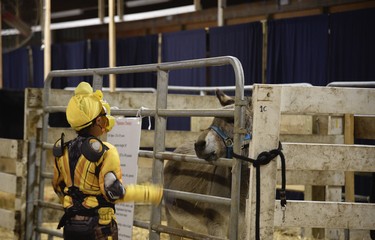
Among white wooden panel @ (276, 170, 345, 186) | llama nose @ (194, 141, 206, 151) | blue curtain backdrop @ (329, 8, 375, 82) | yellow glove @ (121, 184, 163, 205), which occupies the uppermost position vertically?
blue curtain backdrop @ (329, 8, 375, 82)

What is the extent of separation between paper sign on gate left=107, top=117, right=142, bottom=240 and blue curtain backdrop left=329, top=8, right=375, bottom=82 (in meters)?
5.99

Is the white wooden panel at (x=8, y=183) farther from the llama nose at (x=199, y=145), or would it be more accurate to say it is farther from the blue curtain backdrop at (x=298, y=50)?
the blue curtain backdrop at (x=298, y=50)

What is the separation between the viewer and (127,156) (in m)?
4.69

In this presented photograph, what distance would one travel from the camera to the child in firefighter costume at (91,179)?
138 inches

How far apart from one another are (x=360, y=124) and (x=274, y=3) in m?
8.04

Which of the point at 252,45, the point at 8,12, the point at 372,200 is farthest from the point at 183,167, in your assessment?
the point at 8,12

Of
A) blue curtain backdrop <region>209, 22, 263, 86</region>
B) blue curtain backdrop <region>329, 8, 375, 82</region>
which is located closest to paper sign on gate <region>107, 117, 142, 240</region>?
blue curtain backdrop <region>329, 8, 375, 82</region>

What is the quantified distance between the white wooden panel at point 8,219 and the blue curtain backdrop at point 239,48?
248 inches

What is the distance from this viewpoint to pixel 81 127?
3588 millimetres

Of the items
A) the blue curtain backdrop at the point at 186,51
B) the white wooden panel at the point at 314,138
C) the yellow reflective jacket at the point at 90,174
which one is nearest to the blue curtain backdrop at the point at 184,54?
the blue curtain backdrop at the point at 186,51

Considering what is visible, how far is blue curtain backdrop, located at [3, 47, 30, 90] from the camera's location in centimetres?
1673

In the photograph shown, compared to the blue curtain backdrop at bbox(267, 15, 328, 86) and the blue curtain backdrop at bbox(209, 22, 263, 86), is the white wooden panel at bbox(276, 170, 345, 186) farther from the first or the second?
the blue curtain backdrop at bbox(209, 22, 263, 86)

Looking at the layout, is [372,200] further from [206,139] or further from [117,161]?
[117,161]

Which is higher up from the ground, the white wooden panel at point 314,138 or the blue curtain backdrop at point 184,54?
the blue curtain backdrop at point 184,54
